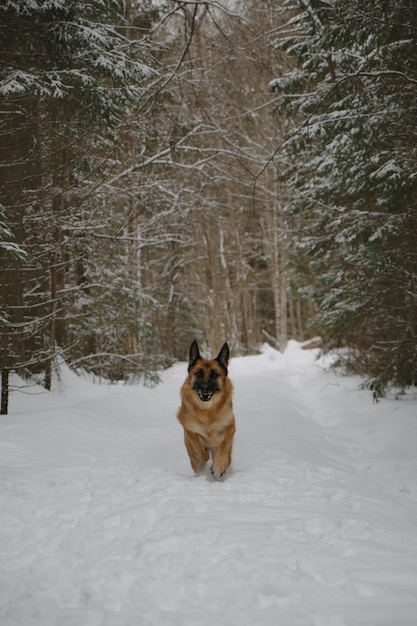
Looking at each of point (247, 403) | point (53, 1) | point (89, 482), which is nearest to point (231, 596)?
point (89, 482)

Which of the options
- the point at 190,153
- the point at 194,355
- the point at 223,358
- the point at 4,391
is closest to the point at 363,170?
the point at 223,358

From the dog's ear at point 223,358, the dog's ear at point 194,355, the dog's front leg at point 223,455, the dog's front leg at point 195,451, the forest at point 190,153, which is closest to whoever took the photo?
the dog's front leg at point 223,455

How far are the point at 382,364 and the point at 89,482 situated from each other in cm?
613

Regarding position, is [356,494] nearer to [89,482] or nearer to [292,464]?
[292,464]

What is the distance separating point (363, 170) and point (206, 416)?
16.9 feet

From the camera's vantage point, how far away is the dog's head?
4590 millimetres

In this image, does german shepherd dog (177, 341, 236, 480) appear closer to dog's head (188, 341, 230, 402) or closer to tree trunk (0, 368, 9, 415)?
dog's head (188, 341, 230, 402)

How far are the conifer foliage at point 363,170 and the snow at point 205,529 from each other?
7.39 feet

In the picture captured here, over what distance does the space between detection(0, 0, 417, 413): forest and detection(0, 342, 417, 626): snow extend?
211cm

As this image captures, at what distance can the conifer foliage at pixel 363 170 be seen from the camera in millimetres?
5898

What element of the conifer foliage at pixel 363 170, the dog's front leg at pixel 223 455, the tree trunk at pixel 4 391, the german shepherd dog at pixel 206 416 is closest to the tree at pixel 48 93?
the tree trunk at pixel 4 391

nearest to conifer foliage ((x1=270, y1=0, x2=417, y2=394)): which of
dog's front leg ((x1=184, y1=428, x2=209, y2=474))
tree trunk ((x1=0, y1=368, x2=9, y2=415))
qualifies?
dog's front leg ((x1=184, y1=428, x2=209, y2=474))

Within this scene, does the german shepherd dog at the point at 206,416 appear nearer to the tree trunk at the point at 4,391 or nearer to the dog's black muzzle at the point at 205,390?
the dog's black muzzle at the point at 205,390

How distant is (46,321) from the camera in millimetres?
8195
